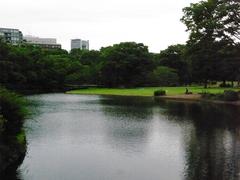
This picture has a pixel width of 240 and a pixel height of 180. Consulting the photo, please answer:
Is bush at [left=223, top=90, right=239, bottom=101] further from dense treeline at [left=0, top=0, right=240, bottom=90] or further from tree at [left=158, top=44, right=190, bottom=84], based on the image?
tree at [left=158, top=44, right=190, bottom=84]

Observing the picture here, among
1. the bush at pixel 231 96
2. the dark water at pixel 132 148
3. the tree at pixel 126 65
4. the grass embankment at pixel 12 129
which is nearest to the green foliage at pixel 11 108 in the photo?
the grass embankment at pixel 12 129

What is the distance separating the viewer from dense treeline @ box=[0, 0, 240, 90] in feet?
278

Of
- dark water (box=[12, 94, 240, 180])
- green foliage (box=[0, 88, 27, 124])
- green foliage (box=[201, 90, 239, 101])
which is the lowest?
dark water (box=[12, 94, 240, 180])

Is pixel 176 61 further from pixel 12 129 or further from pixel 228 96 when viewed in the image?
pixel 12 129

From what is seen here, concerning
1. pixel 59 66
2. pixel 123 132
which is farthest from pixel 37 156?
pixel 59 66

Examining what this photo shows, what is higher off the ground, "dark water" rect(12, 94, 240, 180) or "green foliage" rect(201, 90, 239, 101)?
"green foliage" rect(201, 90, 239, 101)

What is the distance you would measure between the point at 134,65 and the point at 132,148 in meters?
99.1

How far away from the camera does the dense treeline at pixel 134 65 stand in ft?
278

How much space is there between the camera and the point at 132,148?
3256 cm

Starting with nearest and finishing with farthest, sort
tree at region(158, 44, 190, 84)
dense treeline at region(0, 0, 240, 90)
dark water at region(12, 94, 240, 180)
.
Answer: dark water at region(12, 94, 240, 180), dense treeline at region(0, 0, 240, 90), tree at region(158, 44, 190, 84)

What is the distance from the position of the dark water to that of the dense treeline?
3234 cm

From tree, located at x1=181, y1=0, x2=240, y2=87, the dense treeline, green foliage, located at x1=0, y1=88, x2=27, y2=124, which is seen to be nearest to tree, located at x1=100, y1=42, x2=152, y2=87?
the dense treeline

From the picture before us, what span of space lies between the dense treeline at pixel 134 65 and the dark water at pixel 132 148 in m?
32.3

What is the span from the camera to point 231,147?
32.8 metres
